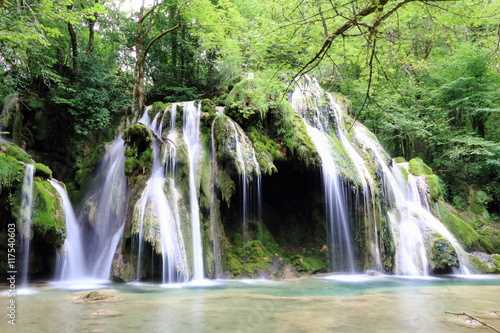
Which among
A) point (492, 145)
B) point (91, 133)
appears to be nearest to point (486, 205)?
point (492, 145)

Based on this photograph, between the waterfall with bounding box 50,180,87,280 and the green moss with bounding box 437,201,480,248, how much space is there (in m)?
11.8

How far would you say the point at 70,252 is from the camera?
778 centimetres

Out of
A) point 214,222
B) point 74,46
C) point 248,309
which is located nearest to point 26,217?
point 214,222

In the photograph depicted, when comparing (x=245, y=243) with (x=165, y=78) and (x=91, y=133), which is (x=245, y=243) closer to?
(x=91, y=133)

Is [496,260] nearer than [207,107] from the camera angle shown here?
No

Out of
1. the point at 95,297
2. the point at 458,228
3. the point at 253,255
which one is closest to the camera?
the point at 95,297

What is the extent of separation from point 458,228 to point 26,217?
13383 millimetres

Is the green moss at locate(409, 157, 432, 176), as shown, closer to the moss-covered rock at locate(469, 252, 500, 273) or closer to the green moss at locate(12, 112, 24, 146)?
the moss-covered rock at locate(469, 252, 500, 273)

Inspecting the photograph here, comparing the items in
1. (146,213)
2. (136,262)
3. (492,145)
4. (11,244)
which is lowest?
(136,262)

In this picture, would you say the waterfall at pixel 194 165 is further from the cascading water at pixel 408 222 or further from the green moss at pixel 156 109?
the cascading water at pixel 408 222

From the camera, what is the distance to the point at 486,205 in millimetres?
14773

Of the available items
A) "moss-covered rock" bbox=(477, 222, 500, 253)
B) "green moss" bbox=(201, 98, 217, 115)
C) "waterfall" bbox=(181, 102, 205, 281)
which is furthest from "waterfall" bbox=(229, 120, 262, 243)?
"moss-covered rock" bbox=(477, 222, 500, 253)

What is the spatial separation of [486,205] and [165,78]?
16383mm

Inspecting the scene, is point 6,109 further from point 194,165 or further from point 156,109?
point 194,165
